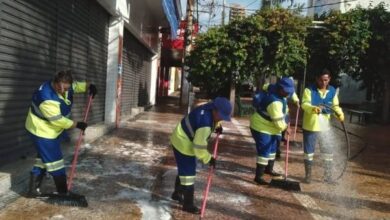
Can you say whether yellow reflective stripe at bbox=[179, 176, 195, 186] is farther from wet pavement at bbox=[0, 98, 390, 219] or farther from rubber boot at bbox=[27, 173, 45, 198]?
rubber boot at bbox=[27, 173, 45, 198]

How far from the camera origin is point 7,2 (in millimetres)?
6914

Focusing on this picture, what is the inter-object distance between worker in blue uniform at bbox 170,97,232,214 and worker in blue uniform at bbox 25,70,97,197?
3.76ft

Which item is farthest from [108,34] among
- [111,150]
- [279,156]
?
[279,156]

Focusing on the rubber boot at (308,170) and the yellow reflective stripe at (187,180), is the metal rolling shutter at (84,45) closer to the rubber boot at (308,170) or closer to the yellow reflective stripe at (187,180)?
the yellow reflective stripe at (187,180)

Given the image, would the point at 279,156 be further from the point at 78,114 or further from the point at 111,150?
the point at 78,114

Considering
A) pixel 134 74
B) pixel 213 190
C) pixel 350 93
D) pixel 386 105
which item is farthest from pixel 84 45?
pixel 350 93

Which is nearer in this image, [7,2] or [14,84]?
[7,2]

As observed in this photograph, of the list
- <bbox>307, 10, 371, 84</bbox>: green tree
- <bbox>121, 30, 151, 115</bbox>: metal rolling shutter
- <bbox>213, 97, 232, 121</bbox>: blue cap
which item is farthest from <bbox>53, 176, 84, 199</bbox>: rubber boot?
<bbox>307, 10, 371, 84</bbox>: green tree

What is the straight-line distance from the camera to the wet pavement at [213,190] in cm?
607

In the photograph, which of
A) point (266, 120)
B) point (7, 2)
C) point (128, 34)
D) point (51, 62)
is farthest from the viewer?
point (128, 34)

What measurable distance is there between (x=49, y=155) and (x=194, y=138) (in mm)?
1630

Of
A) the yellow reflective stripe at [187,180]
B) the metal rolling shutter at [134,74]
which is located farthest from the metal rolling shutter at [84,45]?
the yellow reflective stripe at [187,180]

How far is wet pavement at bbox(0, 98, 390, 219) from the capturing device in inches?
239

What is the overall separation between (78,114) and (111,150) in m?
1.46
